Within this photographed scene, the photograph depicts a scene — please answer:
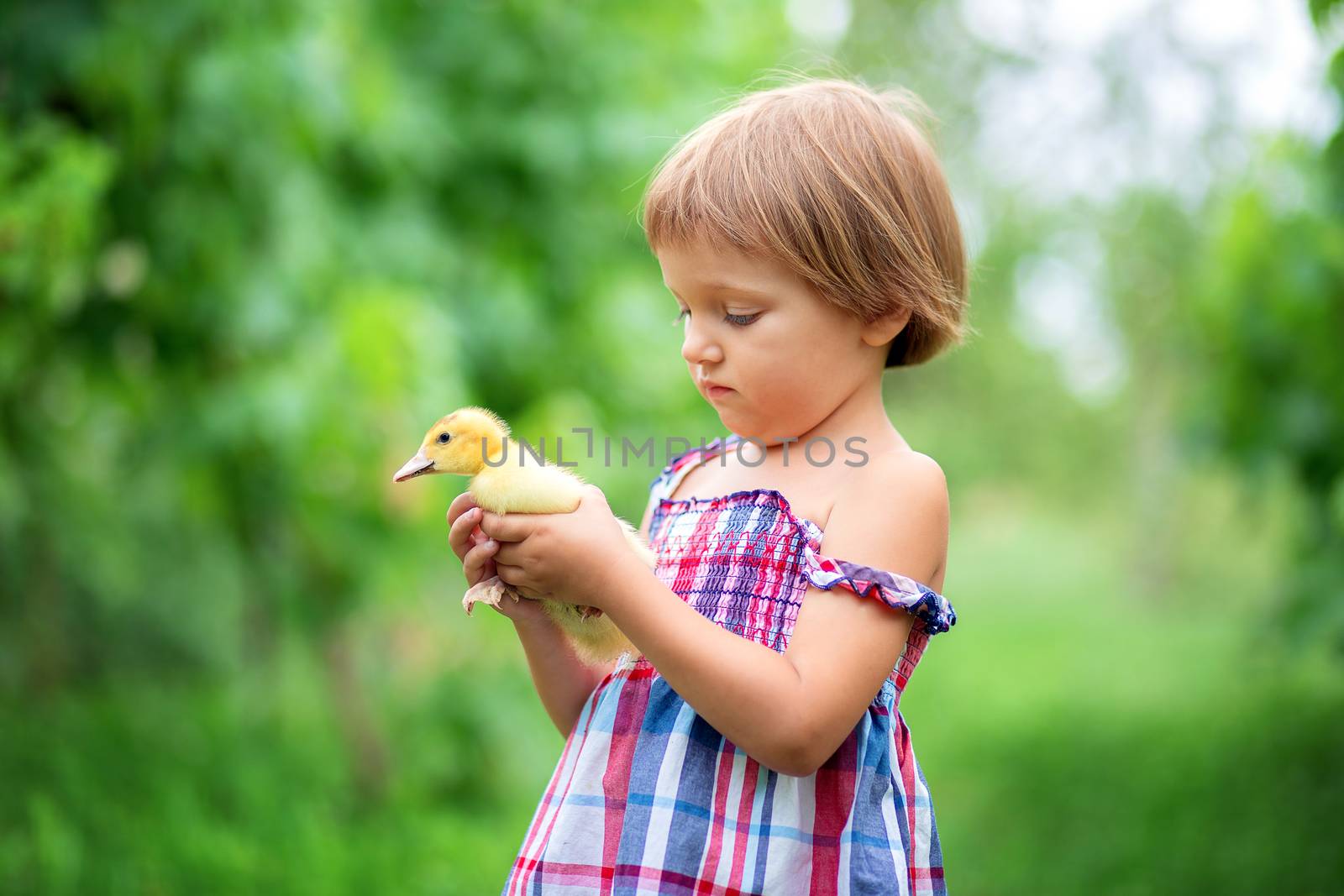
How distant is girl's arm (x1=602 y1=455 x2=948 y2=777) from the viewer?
1195 mm

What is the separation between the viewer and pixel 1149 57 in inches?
376

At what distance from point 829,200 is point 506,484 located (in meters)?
0.52

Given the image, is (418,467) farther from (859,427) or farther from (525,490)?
(859,427)

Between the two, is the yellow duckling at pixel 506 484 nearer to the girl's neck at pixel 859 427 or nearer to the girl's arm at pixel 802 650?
the girl's arm at pixel 802 650

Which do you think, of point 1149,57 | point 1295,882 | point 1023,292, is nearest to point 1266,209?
point 1295,882

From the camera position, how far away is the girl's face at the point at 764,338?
134cm

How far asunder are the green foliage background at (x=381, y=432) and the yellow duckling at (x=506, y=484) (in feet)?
3.77

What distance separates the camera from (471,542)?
4.40 ft

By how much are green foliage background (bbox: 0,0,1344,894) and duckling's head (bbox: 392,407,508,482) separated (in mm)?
1176

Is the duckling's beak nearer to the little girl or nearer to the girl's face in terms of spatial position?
the little girl

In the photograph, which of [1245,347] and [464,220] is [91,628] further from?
[1245,347]

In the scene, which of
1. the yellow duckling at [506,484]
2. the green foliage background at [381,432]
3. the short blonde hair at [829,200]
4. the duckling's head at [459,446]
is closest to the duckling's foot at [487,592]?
the yellow duckling at [506,484]

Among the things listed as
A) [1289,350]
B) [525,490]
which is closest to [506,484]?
[525,490]

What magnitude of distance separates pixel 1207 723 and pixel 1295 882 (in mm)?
2301
